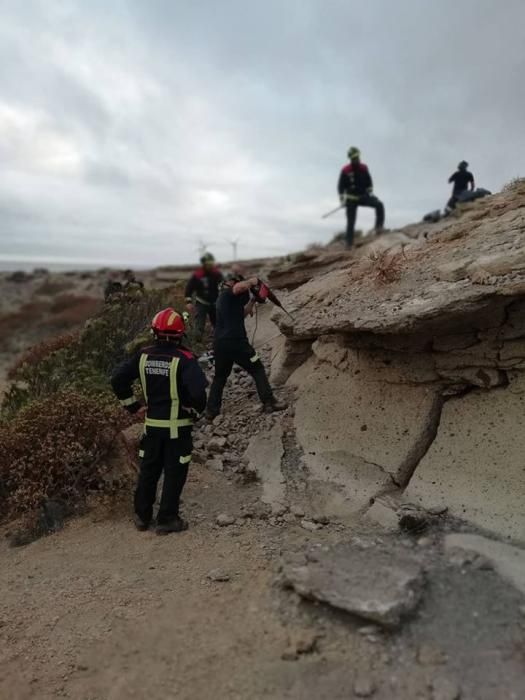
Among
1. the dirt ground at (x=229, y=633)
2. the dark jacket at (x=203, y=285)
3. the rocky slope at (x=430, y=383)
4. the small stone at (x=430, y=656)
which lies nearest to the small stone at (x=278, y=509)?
the dirt ground at (x=229, y=633)

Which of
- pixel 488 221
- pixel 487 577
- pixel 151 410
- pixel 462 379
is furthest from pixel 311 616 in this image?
pixel 488 221

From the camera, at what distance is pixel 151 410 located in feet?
16.0

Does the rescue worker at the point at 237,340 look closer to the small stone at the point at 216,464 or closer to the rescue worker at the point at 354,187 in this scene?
the small stone at the point at 216,464

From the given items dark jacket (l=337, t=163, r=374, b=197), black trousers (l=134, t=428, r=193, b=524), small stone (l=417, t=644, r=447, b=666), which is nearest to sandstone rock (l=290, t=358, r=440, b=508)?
black trousers (l=134, t=428, r=193, b=524)

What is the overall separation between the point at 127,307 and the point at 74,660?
6.97 m

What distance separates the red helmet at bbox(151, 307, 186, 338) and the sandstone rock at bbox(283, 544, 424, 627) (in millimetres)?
2195

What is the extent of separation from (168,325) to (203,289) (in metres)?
4.38

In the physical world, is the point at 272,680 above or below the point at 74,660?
above

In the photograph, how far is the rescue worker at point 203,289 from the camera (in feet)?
29.5

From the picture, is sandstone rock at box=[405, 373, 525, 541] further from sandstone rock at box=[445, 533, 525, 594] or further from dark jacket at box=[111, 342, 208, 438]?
dark jacket at box=[111, 342, 208, 438]

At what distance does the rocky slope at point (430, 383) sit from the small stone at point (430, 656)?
58.6 inches

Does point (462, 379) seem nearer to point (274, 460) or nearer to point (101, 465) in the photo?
point (274, 460)

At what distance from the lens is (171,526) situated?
490 centimetres

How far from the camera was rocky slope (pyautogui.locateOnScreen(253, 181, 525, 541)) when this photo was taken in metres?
4.64
